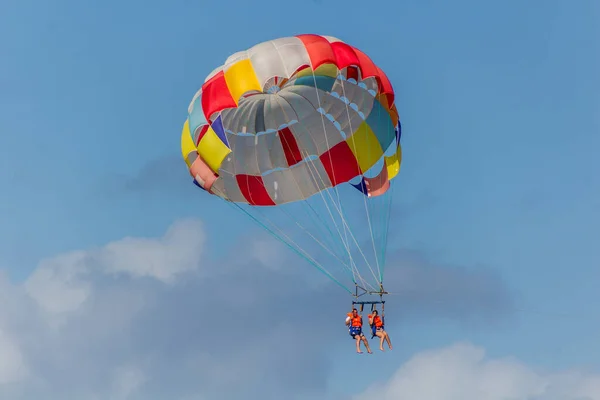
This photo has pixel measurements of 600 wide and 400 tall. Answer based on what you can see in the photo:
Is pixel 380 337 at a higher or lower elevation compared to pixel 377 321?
lower

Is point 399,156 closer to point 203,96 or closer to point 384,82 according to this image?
point 384,82

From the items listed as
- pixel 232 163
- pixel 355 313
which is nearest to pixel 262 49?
pixel 232 163

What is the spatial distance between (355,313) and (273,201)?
5279mm

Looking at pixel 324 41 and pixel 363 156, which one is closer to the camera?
pixel 324 41

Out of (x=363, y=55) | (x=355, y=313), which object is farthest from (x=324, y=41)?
(x=355, y=313)

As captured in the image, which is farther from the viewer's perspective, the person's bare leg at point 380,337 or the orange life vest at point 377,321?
the orange life vest at point 377,321

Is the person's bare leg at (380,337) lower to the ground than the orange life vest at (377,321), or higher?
lower

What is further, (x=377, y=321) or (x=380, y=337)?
(x=377, y=321)

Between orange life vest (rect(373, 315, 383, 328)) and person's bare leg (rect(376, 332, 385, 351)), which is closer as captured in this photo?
person's bare leg (rect(376, 332, 385, 351))

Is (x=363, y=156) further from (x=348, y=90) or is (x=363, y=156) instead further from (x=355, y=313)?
(x=355, y=313)

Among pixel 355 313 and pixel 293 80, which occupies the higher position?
pixel 293 80

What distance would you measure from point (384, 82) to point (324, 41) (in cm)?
231

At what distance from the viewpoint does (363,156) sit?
45781mm

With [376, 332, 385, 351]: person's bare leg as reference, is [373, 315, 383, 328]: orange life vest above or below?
above
